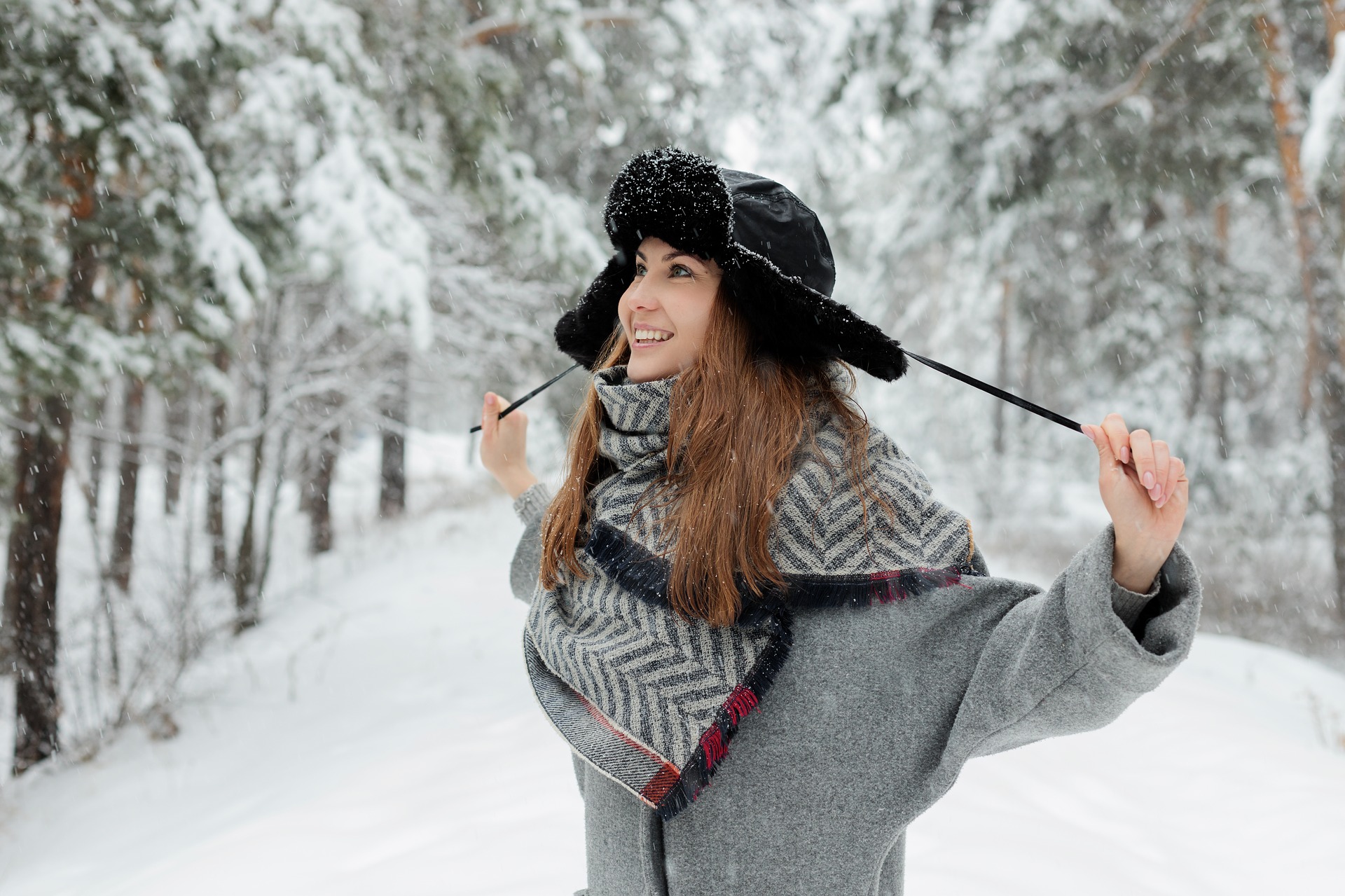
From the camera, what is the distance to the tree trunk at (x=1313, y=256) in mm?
7062

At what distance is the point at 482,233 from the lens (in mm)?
9328

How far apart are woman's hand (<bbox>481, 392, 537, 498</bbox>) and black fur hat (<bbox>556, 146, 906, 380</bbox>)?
64cm

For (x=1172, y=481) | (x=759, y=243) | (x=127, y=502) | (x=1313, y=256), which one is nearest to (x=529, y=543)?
(x=759, y=243)

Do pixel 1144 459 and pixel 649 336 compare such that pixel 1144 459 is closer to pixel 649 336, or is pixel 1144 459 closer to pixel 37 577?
pixel 649 336

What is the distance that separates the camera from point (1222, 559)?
10641mm

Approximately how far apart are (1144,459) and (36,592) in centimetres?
749

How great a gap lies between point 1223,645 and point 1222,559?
3778mm

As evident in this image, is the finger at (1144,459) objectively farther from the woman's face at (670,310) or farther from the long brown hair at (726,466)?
the woman's face at (670,310)

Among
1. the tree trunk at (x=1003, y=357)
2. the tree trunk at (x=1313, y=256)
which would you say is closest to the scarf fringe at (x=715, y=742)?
the tree trunk at (x=1313, y=256)

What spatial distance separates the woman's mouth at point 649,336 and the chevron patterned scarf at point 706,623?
0.38 ft

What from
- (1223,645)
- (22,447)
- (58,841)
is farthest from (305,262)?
(1223,645)

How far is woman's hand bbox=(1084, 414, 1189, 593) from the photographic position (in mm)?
1039

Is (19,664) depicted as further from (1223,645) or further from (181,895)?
(1223,645)

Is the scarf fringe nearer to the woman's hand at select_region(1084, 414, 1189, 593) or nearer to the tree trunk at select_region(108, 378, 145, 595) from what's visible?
the woman's hand at select_region(1084, 414, 1189, 593)
